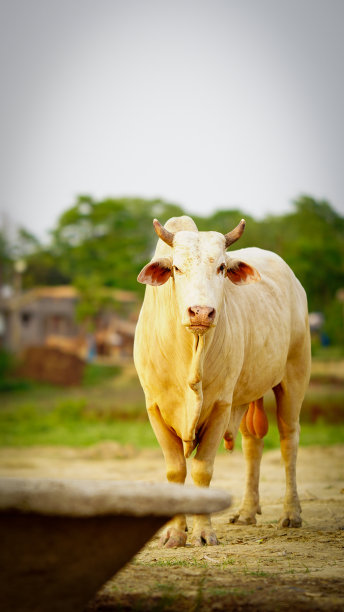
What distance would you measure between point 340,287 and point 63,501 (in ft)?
96.1

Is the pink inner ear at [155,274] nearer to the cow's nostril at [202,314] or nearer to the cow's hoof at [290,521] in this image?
the cow's nostril at [202,314]

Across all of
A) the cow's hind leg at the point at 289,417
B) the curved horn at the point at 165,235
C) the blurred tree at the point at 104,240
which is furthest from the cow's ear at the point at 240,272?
the blurred tree at the point at 104,240

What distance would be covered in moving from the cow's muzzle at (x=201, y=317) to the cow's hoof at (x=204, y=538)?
1.43 meters

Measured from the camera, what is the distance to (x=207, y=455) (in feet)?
17.7

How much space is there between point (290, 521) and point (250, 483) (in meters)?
0.55

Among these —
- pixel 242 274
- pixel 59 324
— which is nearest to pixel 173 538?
pixel 242 274

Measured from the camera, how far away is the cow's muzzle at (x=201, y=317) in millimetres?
4691

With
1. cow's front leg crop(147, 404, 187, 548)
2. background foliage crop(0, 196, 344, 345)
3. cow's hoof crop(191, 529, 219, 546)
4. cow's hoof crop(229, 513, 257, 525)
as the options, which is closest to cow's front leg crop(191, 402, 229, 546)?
cow's hoof crop(191, 529, 219, 546)

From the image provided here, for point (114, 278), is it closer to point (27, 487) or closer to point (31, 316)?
point (31, 316)

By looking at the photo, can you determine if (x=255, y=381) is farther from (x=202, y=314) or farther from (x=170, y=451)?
(x=202, y=314)

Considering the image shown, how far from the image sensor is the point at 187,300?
15.7ft

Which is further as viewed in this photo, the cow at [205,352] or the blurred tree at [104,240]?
the blurred tree at [104,240]

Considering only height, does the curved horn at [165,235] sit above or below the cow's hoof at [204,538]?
above

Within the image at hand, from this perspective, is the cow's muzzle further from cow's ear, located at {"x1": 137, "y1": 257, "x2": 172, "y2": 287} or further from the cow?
cow's ear, located at {"x1": 137, "y1": 257, "x2": 172, "y2": 287}
